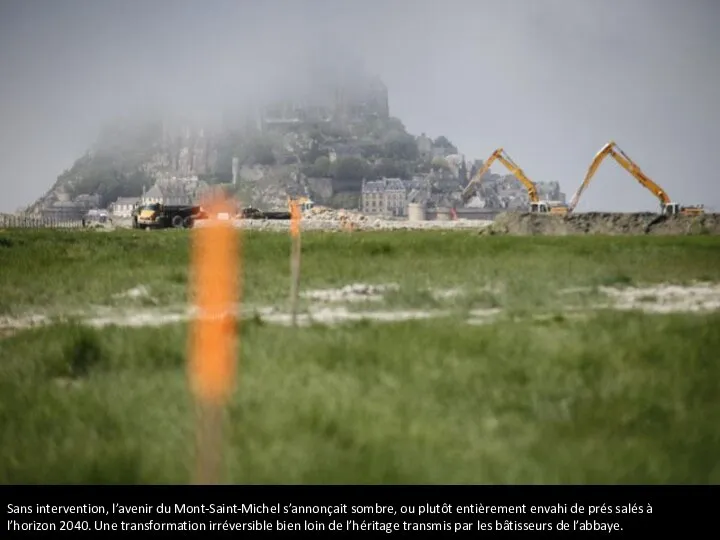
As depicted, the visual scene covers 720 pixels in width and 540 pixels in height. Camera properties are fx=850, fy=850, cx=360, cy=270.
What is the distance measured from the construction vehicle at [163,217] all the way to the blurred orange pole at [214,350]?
202 ft

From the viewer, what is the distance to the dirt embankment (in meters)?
64.1

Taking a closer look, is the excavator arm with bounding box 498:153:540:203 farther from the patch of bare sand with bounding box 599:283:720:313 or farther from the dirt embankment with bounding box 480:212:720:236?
the patch of bare sand with bounding box 599:283:720:313

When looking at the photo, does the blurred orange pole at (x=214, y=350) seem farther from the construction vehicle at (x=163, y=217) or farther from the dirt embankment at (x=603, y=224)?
the construction vehicle at (x=163, y=217)

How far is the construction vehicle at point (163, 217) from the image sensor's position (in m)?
80.5

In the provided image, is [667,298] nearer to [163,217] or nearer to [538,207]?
[163,217]

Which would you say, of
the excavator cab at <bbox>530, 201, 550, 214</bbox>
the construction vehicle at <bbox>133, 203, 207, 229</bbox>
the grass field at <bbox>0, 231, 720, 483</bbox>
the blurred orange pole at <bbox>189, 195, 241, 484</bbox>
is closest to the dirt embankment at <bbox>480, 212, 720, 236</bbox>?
the excavator cab at <bbox>530, 201, 550, 214</bbox>

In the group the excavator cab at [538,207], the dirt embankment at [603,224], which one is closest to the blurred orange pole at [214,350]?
the dirt embankment at [603,224]

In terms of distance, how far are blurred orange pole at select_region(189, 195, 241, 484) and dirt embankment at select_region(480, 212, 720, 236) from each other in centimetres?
4629

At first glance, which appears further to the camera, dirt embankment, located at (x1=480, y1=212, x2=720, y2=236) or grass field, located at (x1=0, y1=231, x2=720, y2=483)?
dirt embankment, located at (x1=480, y1=212, x2=720, y2=236)

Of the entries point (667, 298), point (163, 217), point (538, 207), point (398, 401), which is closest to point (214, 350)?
point (398, 401)

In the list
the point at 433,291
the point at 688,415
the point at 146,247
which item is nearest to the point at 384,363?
the point at 688,415
